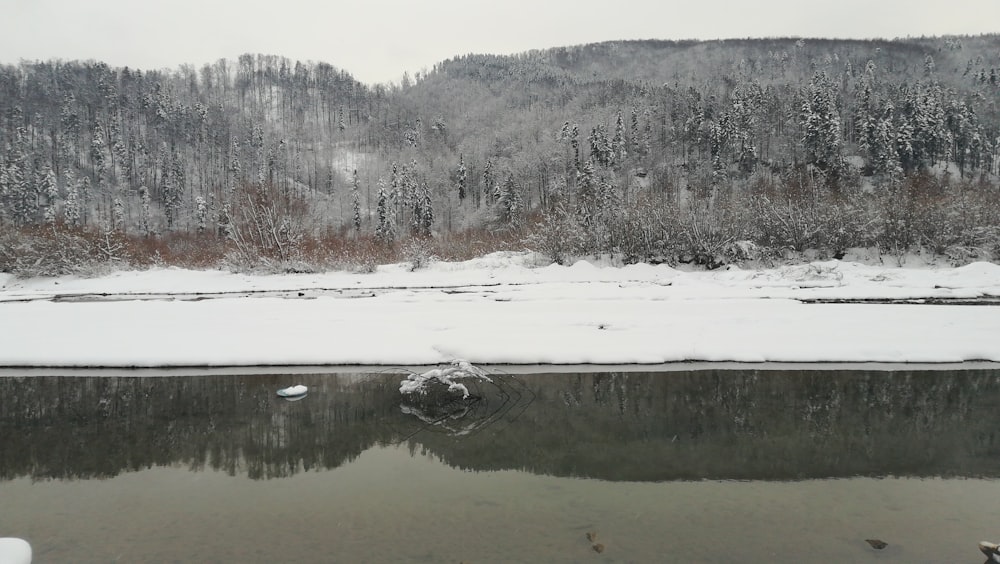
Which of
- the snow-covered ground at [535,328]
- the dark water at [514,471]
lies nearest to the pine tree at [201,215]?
the snow-covered ground at [535,328]

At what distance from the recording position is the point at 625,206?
130ft

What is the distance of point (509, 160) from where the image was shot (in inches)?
4724

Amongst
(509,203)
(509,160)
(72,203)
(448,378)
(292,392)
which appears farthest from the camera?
(509,160)

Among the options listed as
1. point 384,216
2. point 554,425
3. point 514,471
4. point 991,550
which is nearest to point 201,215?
point 384,216

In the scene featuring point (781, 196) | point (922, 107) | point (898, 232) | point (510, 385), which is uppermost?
point (922, 107)

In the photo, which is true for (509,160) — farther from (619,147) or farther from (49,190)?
(49,190)

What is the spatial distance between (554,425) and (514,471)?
5.51ft

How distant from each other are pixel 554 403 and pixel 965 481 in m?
5.26

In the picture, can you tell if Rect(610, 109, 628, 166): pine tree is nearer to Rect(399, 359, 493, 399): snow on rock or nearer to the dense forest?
the dense forest

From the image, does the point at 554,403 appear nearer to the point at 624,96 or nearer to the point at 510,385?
the point at 510,385

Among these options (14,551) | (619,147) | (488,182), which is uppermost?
(619,147)

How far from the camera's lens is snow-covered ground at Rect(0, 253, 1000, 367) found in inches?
458

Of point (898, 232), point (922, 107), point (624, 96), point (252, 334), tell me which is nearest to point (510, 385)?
point (252, 334)

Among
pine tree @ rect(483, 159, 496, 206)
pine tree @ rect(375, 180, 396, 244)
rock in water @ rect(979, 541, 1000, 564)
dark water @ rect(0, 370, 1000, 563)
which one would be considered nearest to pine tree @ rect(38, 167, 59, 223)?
pine tree @ rect(375, 180, 396, 244)
